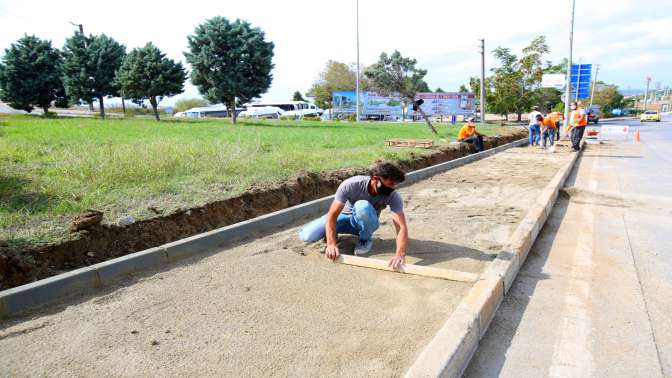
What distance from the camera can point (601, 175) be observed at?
10.7 metres

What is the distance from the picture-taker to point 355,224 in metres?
4.52

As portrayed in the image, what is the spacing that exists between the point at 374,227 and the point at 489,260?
3.93ft

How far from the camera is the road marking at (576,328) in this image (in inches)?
106

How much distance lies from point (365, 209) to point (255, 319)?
1.57m

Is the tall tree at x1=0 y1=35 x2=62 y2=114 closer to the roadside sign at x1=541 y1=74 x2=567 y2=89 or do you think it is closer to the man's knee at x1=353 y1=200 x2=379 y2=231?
the man's knee at x1=353 y1=200 x2=379 y2=231

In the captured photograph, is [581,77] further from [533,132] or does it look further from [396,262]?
[396,262]

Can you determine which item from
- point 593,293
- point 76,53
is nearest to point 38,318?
point 593,293

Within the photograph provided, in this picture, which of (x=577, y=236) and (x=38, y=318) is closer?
(x=38, y=318)

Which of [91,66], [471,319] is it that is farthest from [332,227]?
[91,66]

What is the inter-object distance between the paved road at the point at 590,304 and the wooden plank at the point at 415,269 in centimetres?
39

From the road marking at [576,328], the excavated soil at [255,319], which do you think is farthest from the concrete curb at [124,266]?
the road marking at [576,328]

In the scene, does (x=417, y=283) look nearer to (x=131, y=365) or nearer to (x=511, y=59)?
(x=131, y=365)

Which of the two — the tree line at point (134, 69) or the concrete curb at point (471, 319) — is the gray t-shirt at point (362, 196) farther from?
the tree line at point (134, 69)

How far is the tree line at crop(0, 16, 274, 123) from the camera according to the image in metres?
25.9
